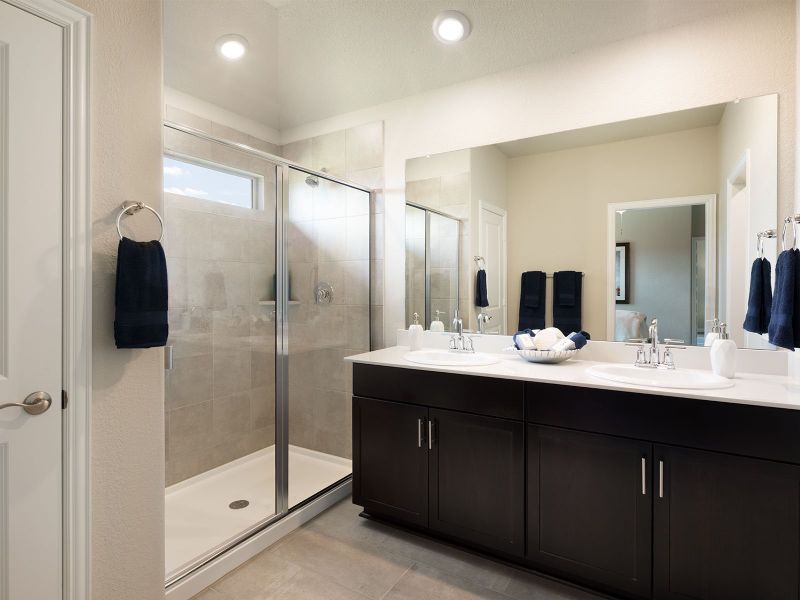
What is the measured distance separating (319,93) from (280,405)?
203 cm

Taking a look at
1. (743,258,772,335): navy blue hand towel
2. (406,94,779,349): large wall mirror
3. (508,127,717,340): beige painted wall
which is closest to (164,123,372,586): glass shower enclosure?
(406,94,779,349): large wall mirror

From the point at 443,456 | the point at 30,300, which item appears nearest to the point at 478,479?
the point at 443,456

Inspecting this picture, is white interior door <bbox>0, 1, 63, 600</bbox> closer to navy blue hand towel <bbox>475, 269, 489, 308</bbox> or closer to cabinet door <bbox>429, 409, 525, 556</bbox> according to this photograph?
cabinet door <bbox>429, 409, 525, 556</bbox>

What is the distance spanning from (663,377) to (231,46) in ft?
9.30

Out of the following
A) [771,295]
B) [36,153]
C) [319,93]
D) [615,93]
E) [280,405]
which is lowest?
[280,405]

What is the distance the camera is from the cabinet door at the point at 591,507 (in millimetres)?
1680

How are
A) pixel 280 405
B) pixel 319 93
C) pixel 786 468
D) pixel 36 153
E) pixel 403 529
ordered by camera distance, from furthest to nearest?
pixel 319 93
pixel 280 405
pixel 403 529
pixel 786 468
pixel 36 153

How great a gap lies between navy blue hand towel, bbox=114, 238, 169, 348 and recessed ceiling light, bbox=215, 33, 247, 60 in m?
1.61

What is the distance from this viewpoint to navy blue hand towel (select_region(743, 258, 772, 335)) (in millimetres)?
1824

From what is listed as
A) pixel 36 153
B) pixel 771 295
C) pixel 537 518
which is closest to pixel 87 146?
pixel 36 153

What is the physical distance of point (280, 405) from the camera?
2.47 meters

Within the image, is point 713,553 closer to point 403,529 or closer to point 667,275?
point 667,275

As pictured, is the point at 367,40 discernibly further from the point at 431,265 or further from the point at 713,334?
the point at 713,334

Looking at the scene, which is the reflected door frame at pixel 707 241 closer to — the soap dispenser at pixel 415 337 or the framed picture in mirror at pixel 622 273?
the framed picture in mirror at pixel 622 273
